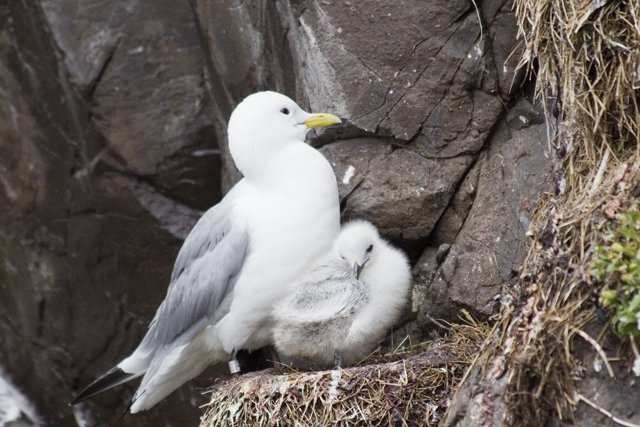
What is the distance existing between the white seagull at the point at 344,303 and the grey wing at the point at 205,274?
0.30 metres

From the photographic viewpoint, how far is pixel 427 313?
13.1 feet

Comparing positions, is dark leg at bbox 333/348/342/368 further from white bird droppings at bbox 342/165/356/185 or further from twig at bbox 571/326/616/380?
twig at bbox 571/326/616/380

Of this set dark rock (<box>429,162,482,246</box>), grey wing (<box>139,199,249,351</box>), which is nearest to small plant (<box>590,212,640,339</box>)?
dark rock (<box>429,162,482,246</box>)

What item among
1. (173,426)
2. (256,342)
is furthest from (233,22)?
Result: (173,426)

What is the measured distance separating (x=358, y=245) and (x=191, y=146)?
192cm

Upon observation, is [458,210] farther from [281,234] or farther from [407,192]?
[281,234]

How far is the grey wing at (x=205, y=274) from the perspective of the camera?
377 centimetres

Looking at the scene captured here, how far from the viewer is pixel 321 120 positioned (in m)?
3.90

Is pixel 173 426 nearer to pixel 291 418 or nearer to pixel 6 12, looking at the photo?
pixel 291 418

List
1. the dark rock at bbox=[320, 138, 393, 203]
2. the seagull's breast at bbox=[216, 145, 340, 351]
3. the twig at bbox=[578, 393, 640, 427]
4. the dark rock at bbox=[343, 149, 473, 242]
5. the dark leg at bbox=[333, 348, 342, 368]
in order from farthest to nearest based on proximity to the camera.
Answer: the dark rock at bbox=[320, 138, 393, 203] < the dark rock at bbox=[343, 149, 473, 242] < the seagull's breast at bbox=[216, 145, 340, 351] < the dark leg at bbox=[333, 348, 342, 368] < the twig at bbox=[578, 393, 640, 427]

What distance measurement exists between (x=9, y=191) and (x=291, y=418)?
3.10 meters

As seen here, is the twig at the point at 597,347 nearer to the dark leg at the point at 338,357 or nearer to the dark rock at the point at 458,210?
the dark leg at the point at 338,357

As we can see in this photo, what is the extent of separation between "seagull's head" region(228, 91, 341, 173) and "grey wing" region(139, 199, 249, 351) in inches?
11.8

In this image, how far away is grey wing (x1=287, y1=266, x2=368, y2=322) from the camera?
3600 mm
